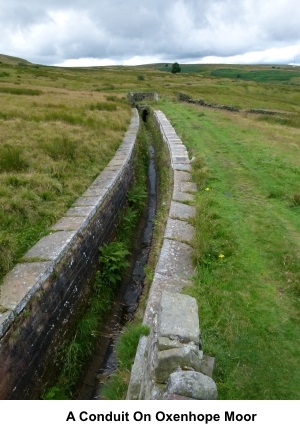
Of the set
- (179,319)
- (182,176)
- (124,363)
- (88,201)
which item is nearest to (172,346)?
(179,319)

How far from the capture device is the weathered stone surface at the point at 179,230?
6418 millimetres

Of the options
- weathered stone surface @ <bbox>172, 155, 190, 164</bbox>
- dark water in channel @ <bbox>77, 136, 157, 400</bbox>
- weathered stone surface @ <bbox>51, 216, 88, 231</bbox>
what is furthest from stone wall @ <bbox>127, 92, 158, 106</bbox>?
weathered stone surface @ <bbox>51, 216, 88, 231</bbox>

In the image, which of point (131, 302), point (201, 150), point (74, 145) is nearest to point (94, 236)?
point (131, 302)

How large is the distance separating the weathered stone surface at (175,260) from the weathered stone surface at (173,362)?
8.58 feet

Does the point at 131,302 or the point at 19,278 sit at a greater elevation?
the point at 19,278

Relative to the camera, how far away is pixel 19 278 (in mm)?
4848

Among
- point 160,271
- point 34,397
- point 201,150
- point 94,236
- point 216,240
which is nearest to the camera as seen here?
point 34,397

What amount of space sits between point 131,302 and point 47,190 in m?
2.95

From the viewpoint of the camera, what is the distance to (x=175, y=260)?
5762mm

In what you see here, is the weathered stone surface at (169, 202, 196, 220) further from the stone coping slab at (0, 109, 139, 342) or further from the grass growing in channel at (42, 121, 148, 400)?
the stone coping slab at (0, 109, 139, 342)

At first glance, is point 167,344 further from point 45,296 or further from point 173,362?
point 45,296

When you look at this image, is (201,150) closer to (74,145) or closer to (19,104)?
(74,145)

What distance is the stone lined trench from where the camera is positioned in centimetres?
503

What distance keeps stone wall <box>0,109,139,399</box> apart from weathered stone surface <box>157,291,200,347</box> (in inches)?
76.9
